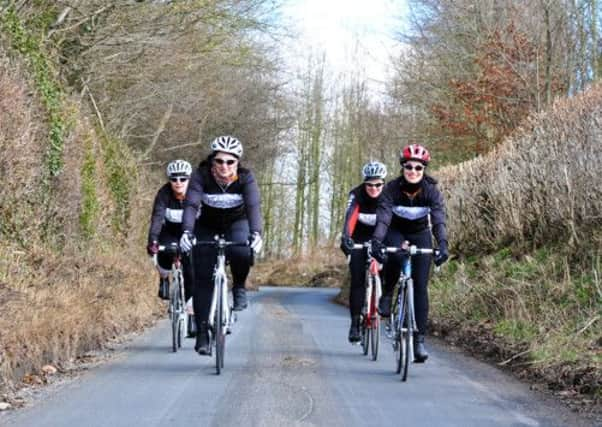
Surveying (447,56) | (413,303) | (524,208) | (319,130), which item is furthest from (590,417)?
(319,130)

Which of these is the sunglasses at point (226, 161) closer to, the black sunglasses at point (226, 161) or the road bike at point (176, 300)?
the black sunglasses at point (226, 161)

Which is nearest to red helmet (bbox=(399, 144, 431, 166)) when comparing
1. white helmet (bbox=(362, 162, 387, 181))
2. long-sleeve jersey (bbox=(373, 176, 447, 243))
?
long-sleeve jersey (bbox=(373, 176, 447, 243))

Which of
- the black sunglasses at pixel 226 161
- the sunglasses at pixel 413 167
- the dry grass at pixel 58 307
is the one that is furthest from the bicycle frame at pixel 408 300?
the dry grass at pixel 58 307

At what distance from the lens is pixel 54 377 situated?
9.27 m

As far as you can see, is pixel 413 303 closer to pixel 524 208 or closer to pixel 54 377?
pixel 54 377

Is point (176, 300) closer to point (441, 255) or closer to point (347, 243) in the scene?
point (347, 243)

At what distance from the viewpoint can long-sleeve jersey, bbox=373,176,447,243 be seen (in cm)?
987

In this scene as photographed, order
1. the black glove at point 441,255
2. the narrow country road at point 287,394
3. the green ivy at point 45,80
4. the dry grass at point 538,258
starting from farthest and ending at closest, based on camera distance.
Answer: the green ivy at point 45,80
the dry grass at point 538,258
the black glove at point 441,255
the narrow country road at point 287,394

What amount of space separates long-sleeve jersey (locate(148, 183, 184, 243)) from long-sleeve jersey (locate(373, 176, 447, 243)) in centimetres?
319

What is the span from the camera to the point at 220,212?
32.3ft

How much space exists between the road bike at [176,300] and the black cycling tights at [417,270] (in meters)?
2.53

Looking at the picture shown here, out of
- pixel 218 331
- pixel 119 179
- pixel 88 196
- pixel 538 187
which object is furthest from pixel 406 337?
pixel 119 179

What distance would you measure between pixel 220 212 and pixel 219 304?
0.94 metres

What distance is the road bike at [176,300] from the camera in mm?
11672
